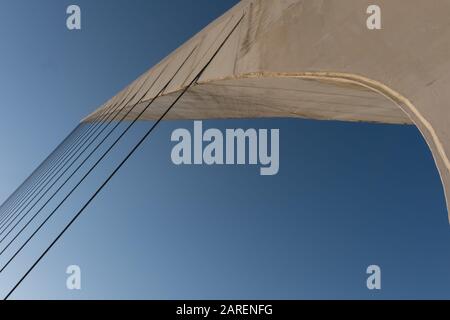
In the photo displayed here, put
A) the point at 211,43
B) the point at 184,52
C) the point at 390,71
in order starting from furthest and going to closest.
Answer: the point at 184,52
the point at 211,43
the point at 390,71

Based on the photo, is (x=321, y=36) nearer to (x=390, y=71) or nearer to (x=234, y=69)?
(x=390, y=71)

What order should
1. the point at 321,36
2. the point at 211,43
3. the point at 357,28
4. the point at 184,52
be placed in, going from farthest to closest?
the point at 184,52 < the point at 211,43 < the point at 321,36 < the point at 357,28

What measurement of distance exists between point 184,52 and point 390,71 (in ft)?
12.0

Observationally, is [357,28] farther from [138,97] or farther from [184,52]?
[138,97]

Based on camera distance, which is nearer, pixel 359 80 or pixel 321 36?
pixel 359 80

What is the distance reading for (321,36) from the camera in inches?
120

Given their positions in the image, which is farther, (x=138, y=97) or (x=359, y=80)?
(x=138, y=97)

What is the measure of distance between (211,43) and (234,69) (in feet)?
3.16
